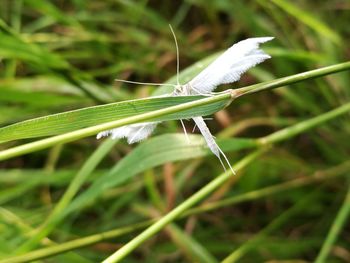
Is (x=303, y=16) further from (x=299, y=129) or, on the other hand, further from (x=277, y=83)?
(x=277, y=83)

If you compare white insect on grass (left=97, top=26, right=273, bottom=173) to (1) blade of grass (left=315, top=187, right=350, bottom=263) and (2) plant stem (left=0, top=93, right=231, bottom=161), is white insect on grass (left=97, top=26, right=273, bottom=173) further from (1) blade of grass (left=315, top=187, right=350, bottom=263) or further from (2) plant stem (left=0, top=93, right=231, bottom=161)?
(1) blade of grass (left=315, top=187, right=350, bottom=263)

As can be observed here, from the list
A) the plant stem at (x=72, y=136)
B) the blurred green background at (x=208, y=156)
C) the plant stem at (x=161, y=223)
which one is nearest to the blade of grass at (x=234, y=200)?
the blurred green background at (x=208, y=156)

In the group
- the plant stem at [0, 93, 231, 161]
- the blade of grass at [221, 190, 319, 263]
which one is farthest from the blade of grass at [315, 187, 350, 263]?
the plant stem at [0, 93, 231, 161]

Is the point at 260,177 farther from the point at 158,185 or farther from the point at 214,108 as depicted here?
the point at 214,108

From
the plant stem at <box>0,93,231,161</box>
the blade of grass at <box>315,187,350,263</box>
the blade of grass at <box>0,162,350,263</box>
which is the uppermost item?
the plant stem at <box>0,93,231,161</box>

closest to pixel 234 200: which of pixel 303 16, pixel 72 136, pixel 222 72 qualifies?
pixel 303 16

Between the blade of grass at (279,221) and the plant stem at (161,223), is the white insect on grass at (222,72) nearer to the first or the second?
the plant stem at (161,223)
